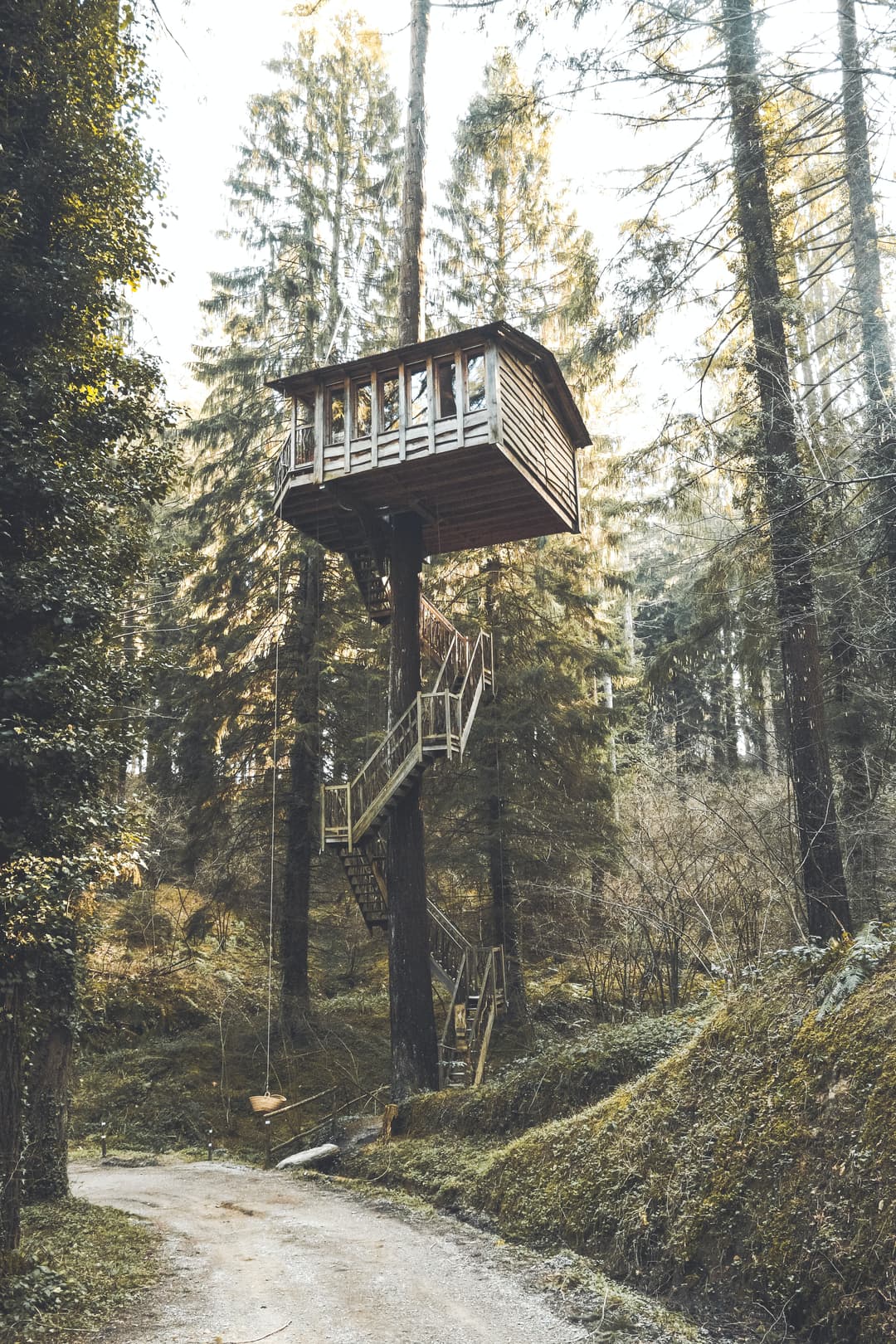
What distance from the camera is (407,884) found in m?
12.4

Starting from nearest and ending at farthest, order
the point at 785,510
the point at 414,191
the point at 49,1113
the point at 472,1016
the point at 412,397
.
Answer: the point at 785,510 → the point at 49,1113 → the point at 412,397 → the point at 472,1016 → the point at 414,191

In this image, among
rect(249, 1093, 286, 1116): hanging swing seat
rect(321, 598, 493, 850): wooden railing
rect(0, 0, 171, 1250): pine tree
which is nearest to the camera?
rect(0, 0, 171, 1250): pine tree

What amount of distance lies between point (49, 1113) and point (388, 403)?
9.60m

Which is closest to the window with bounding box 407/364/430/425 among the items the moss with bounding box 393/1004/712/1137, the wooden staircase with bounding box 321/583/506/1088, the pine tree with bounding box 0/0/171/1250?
the wooden staircase with bounding box 321/583/506/1088

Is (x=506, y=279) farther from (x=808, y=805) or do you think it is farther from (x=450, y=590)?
(x=808, y=805)

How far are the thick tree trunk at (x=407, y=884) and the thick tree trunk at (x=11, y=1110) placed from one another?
19.3 feet

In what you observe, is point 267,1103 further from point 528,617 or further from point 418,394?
point 528,617

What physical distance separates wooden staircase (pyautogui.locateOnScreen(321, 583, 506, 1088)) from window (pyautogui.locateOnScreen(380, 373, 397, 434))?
2879 millimetres

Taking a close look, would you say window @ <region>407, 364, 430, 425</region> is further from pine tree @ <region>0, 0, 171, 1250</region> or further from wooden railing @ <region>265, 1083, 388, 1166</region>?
wooden railing @ <region>265, 1083, 388, 1166</region>

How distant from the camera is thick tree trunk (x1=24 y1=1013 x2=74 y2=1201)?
9.26 meters

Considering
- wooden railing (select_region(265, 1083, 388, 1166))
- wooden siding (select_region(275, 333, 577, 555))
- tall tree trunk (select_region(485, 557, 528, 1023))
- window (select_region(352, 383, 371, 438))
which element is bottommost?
wooden railing (select_region(265, 1083, 388, 1166))

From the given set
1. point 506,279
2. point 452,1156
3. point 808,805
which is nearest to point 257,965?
point 452,1156

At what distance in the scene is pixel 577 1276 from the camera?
5.46 metres

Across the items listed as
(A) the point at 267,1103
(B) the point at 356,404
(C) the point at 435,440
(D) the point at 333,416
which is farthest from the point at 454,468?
(A) the point at 267,1103
